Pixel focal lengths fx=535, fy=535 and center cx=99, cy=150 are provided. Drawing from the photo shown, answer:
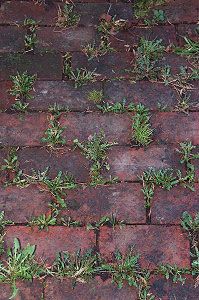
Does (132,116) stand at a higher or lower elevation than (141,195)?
higher

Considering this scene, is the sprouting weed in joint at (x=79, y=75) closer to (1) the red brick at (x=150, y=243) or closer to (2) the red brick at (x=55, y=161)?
(2) the red brick at (x=55, y=161)

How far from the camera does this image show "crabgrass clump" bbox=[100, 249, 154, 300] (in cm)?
219

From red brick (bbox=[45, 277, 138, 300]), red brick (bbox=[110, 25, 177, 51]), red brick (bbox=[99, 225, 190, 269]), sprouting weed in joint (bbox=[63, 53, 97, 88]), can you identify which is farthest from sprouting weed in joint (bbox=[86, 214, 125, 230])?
red brick (bbox=[110, 25, 177, 51])

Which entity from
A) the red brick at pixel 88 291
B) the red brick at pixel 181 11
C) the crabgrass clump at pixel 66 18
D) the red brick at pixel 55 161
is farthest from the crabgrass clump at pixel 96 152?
the red brick at pixel 181 11

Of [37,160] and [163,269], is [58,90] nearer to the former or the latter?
[37,160]

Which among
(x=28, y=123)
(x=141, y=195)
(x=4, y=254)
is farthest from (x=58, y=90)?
(x=4, y=254)

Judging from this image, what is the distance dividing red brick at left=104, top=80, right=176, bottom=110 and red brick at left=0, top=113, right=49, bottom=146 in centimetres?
37

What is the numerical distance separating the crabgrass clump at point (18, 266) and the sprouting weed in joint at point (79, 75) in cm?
92

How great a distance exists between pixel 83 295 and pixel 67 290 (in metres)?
0.07

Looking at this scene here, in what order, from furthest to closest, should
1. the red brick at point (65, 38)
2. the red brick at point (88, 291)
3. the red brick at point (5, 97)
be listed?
the red brick at point (65, 38) < the red brick at point (5, 97) < the red brick at point (88, 291)

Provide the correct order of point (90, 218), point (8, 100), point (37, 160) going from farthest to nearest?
point (8, 100) → point (37, 160) → point (90, 218)

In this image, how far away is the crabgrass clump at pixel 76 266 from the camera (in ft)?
7.21

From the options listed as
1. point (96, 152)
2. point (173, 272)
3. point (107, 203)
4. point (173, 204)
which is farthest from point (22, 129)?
point (173, 272)

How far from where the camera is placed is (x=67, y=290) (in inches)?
86.0
